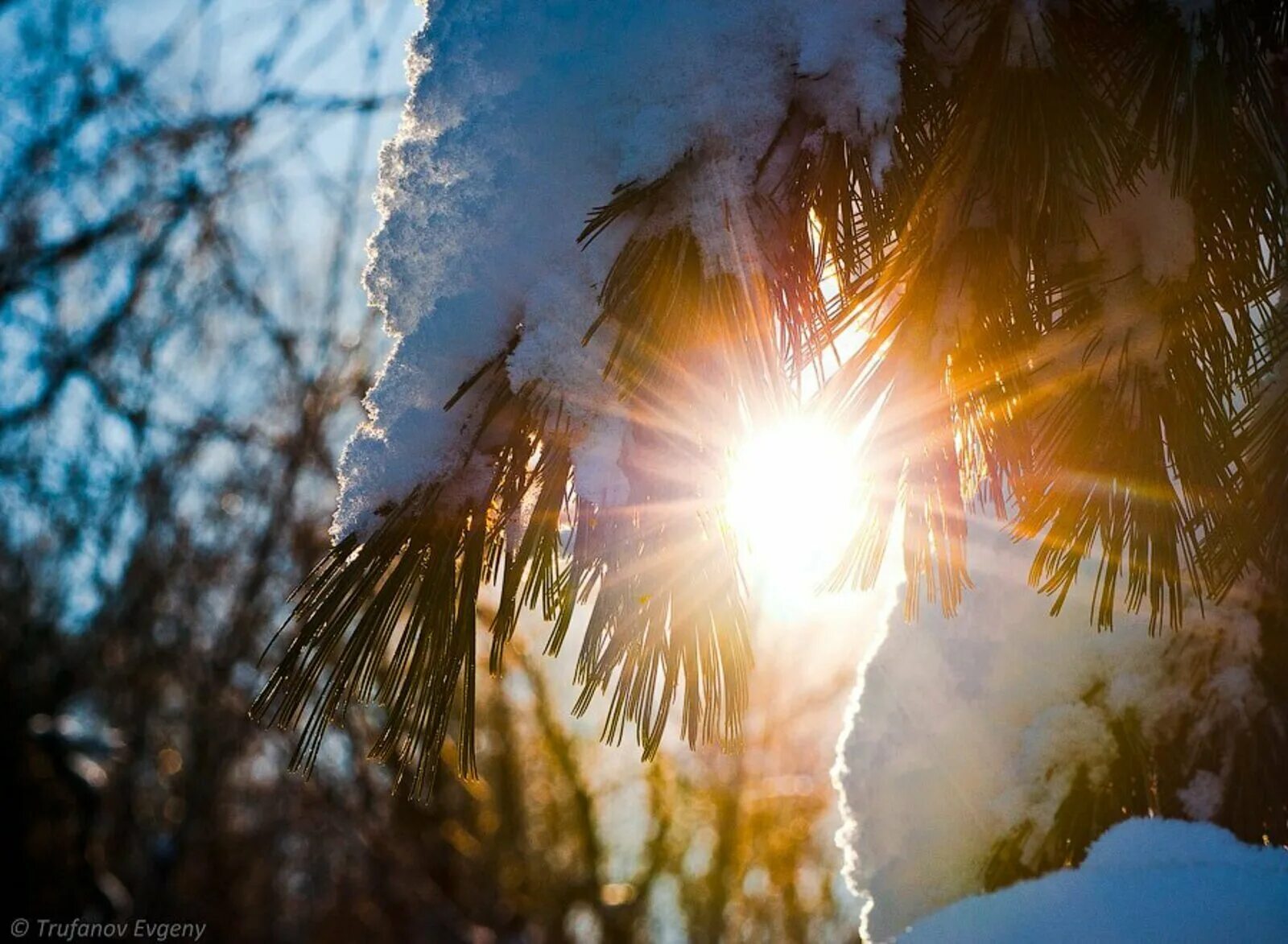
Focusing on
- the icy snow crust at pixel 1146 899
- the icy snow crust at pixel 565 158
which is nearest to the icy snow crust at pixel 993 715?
the icy snow crust at pixel 1146 899

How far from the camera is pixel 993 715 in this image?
155 cm

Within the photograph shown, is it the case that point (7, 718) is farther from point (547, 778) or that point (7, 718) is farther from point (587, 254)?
point (587, 254)

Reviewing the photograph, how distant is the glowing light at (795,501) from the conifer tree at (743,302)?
3 centimetres

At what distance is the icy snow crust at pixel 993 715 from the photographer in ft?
4.65

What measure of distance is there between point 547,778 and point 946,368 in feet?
32.7

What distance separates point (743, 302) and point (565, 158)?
21 cm

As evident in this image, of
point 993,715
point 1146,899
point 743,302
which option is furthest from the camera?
point 993,715

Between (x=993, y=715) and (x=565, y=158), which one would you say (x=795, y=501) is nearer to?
(x=565, y=158)

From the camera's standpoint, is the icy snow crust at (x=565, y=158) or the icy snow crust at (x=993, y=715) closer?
the icy snow crust at (x=565, y=158)

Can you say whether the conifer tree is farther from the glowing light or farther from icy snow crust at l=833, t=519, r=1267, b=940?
icy snow crust at l=833, t=519, r=1267, b=940

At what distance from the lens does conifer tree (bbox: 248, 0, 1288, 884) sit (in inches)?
30.4

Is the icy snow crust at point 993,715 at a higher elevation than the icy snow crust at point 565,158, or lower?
lower

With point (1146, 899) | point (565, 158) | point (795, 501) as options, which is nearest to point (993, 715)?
point (1146, 899)

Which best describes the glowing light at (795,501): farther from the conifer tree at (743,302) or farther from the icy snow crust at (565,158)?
the icy snow crust at (565,158)
